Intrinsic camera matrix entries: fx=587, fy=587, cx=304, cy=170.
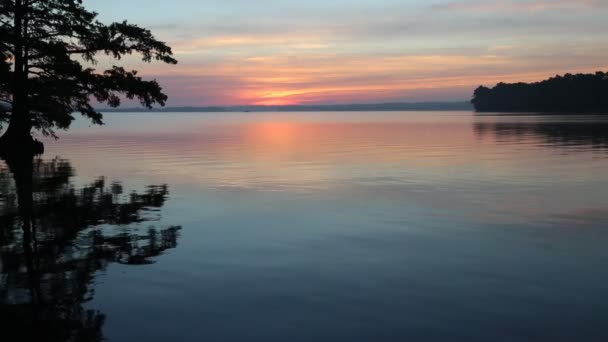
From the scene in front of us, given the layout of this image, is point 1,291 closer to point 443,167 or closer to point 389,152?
point 443,167

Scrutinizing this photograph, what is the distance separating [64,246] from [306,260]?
5024 millimetres

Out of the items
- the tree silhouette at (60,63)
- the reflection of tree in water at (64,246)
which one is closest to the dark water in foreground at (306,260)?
the reflection of tree in water at (64,246)

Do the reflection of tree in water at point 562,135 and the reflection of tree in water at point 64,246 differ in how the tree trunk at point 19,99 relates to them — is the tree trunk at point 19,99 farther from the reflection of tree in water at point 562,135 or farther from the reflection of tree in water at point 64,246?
the reflection of tree in water at point 562,135

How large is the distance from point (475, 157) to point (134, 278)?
28.2 metres

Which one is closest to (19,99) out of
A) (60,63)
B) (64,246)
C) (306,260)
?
(60,63)

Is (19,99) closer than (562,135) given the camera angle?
Yes

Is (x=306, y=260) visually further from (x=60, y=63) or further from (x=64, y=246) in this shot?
(x=60, y=63)

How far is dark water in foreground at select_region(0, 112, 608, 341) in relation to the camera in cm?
766

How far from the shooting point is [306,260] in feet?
36.6

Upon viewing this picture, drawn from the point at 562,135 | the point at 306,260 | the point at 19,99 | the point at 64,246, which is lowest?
the point at 306,260

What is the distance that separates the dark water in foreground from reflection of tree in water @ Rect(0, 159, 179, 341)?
0.14ft

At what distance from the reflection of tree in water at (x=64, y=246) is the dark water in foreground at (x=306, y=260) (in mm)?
43

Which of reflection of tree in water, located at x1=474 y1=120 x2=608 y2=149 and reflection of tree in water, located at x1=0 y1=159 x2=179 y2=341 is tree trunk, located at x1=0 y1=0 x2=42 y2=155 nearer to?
reflection of tree in water, located at x1=0 y1=159 x2=179 y2=341

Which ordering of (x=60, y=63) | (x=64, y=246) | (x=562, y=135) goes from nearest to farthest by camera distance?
(x=64, y=246), (x=60, y=63), (x=562, y=135)
